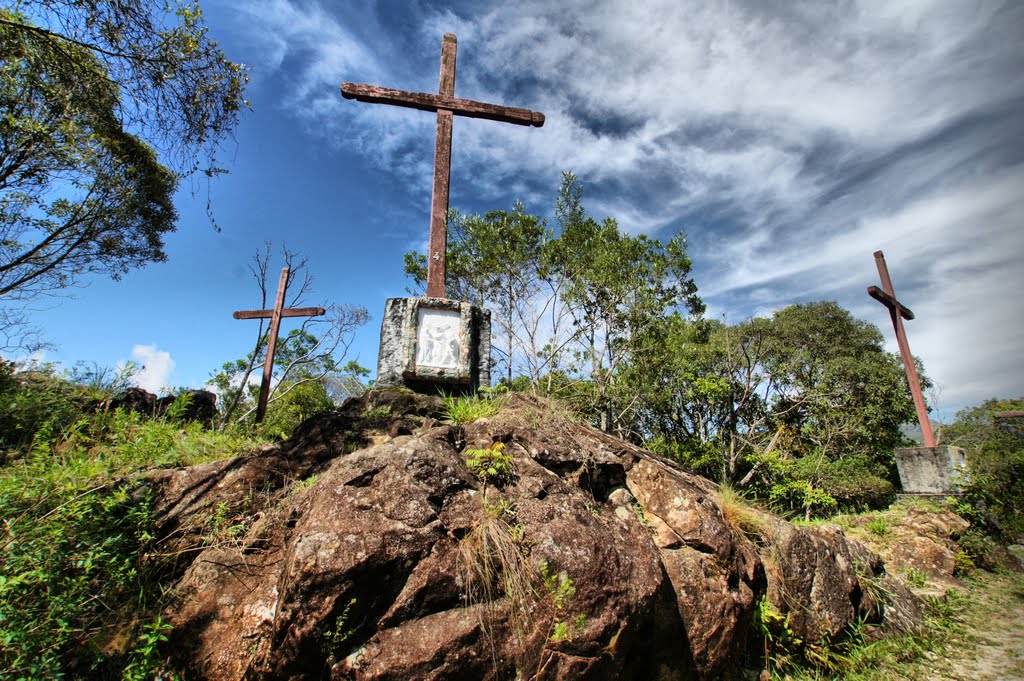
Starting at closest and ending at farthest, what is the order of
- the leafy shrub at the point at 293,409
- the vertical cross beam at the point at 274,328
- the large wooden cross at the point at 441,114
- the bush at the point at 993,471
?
the leafy shrub at the point at 293,409 → the large wooden cross at the point at 441,114 → the bush at the point at 993,471 → the vertical cross beam at the point at 274,328

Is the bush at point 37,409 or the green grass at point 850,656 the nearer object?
the green grass at point 850,656

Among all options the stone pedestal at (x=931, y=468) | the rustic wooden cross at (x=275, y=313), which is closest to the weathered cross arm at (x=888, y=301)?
the stone pedestal at (x=931, y=468)

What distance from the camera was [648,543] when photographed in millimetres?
3467

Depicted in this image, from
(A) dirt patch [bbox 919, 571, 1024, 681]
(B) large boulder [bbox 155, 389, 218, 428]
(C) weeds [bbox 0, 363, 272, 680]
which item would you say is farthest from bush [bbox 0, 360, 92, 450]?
(A) dirt patch [bbox 919, 571, 1024, 681]

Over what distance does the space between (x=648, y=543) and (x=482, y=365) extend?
10.2 feet

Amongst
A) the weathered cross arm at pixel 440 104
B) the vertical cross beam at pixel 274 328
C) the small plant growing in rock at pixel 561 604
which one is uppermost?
the weathered cross arm at pixel 440 104

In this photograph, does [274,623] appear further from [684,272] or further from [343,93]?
[684,272]

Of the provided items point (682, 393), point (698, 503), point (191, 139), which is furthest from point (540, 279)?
point (698, 503)

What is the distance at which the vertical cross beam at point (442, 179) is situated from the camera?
20.7ft

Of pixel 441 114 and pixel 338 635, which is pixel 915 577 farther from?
pixel 441 114

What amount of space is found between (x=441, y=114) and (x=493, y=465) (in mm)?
5225

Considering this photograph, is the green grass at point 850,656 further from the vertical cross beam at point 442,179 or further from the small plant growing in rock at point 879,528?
the vertical cross beam at point 442,179

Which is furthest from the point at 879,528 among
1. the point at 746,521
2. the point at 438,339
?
the point at 438,339

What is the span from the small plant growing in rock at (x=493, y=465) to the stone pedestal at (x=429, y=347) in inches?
76.5
